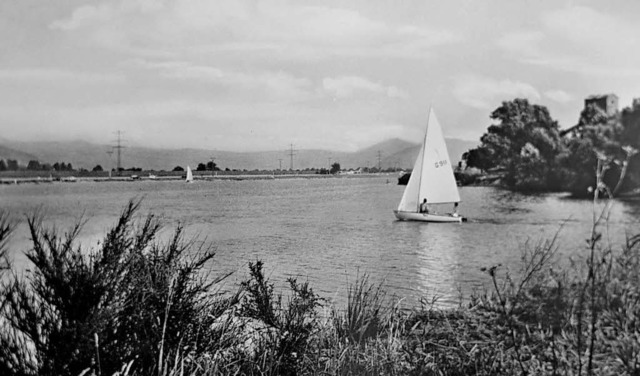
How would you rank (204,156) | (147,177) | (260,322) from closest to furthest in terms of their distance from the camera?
(260,322)
(147,177)
(204,156)

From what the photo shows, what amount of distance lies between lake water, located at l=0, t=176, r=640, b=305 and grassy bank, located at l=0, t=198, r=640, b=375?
10 cm

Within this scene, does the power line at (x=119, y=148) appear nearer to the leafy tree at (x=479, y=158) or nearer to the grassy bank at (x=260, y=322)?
the grassy bank at (x=260, y=322)

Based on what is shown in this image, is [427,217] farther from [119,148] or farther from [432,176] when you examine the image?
[119,148]

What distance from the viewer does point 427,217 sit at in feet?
11.0

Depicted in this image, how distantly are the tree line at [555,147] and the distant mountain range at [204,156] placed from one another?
19 centimetres

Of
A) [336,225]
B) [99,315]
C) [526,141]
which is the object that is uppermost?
[526,141]

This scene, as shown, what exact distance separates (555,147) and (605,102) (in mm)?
403

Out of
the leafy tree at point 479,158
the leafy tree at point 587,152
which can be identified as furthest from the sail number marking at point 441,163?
the leafy tree at point 587,152

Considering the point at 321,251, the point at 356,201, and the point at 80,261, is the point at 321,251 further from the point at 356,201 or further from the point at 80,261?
the point at 80,261

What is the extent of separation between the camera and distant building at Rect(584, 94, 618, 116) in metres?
3.25

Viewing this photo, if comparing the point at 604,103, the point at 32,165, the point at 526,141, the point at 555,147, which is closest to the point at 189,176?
the point at 32,165

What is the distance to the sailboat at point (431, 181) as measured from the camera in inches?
126

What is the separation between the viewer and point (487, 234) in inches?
131

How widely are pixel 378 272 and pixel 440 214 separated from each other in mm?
701
